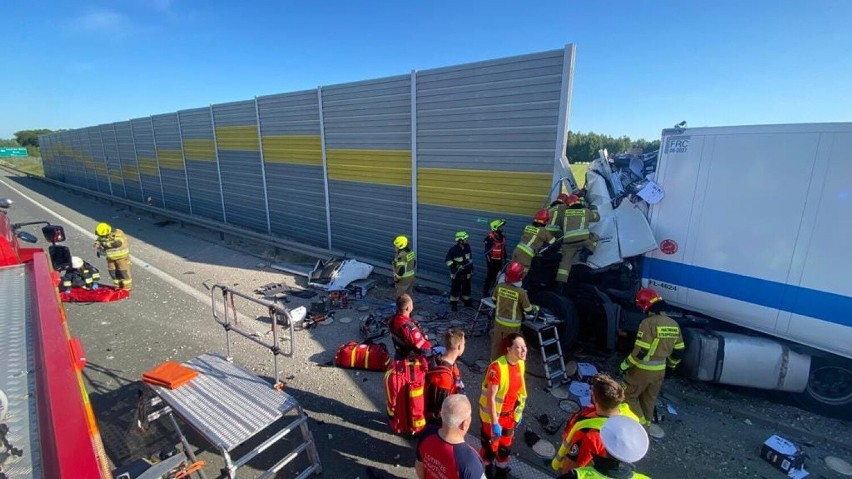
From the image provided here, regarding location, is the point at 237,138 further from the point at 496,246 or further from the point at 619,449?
the point at 619,449

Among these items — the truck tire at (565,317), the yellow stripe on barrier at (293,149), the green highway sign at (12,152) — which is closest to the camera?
the truck tire at (565,317)

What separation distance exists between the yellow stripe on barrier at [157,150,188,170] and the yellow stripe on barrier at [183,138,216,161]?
2.48 ft

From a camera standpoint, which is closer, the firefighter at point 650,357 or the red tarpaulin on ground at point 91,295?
the firefighter at point 650,357

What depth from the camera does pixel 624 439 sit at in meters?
2.04

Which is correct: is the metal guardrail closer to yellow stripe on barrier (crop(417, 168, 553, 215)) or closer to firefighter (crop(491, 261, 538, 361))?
firefighter (crop(491, 261, 538, 361))

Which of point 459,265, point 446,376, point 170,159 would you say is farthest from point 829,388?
point 170,159

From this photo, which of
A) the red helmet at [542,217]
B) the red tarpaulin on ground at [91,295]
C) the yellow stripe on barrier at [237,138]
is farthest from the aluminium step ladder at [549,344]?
the yellow stripe on barrier at [237,138]

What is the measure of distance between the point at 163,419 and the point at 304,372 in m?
1.69

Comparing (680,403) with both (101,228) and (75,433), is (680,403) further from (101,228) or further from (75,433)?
(101,228)

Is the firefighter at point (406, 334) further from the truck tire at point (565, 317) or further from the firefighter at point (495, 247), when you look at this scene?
the firefighter at point (495, 247)

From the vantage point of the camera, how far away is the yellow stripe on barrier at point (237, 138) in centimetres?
1305

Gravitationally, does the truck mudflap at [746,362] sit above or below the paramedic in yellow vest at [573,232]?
below

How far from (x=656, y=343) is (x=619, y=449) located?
266 cm

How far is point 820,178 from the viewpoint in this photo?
4.34 metres
